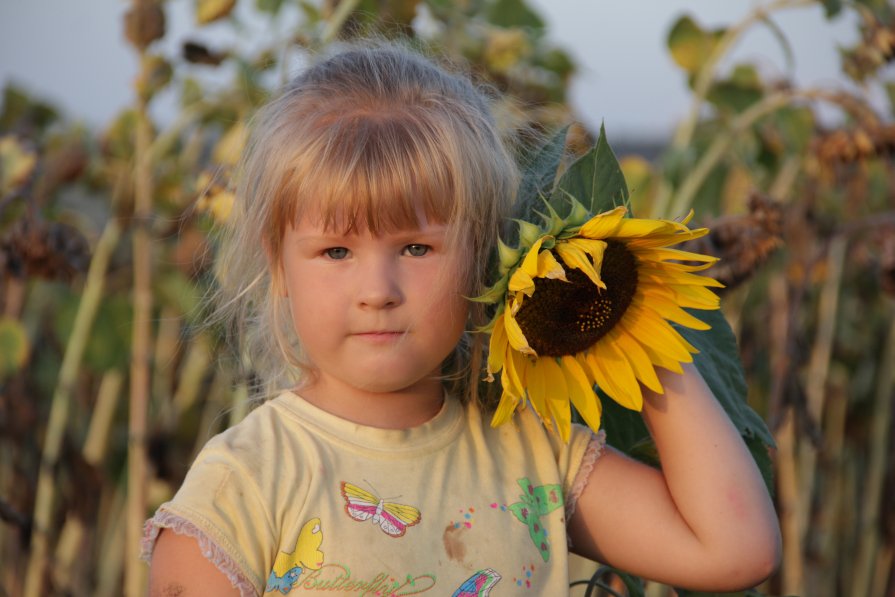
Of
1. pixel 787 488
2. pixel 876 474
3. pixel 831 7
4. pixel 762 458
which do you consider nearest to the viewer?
pixel 762 458

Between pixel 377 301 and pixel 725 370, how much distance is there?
36cm

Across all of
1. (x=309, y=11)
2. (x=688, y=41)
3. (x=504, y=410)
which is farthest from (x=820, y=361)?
(x=504, y=410)

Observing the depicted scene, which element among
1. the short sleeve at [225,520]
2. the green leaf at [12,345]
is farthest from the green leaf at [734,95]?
the short sleeve at [225,520]

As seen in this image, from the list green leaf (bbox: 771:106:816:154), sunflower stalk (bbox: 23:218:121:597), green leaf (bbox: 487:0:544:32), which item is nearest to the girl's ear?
sunflower stalk (bbox: 23:218:121:597)

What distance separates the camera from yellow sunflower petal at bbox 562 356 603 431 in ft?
2.91

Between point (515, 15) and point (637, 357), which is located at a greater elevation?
point (515, 15)

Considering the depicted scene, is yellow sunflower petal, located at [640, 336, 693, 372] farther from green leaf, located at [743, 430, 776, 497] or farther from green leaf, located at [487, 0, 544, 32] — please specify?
green leaf, located at [487, 0, 544, 32]

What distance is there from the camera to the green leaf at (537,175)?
95cm

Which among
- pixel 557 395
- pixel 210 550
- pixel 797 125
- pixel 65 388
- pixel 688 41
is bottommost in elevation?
pixel 65 388

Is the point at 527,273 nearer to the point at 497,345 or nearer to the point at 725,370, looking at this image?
the point at 497,345

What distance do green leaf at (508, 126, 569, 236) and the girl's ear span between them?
19 centimetres

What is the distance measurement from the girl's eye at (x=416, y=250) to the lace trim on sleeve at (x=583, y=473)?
0.23m

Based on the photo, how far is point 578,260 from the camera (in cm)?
80

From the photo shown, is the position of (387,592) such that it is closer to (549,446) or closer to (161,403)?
(549,446)
